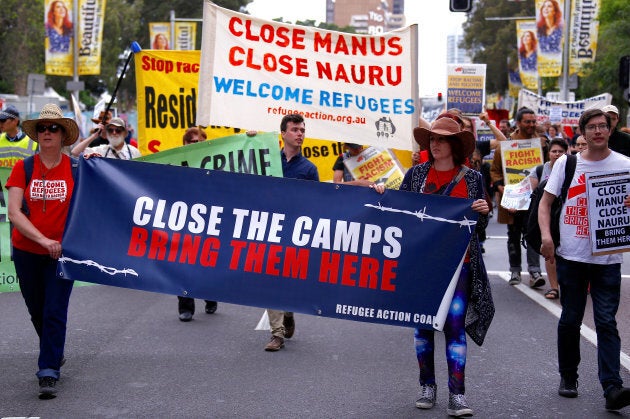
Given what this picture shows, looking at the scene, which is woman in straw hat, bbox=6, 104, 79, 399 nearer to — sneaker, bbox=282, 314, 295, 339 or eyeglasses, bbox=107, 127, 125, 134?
sneaker, bbox=282, 314, 295, 339

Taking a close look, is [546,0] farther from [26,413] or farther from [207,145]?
[26,413]

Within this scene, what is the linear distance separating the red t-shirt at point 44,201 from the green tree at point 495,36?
6624 cm

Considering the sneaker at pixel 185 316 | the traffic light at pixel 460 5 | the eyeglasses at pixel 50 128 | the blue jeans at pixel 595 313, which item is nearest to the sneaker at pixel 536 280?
the sneaker at pixel 185 316

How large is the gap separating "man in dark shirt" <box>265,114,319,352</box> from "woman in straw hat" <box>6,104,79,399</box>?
76.2 inches

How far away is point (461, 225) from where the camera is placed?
20.3 ft

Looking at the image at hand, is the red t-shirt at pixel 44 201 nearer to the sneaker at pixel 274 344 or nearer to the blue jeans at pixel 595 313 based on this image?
the sneaker at pixel 274 344

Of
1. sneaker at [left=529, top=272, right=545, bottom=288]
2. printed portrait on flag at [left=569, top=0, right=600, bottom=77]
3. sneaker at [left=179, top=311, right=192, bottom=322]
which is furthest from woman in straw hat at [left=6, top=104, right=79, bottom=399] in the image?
printed portrait on flag at [left=569, top=0, right=600, bottom=77]

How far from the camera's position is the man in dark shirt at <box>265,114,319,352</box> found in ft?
26.6

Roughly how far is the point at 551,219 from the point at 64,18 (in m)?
31.2

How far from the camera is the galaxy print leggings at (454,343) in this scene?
605 cm

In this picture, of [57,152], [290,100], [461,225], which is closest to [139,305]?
[290,100]

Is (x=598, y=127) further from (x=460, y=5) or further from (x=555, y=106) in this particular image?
(x=555, y=106)

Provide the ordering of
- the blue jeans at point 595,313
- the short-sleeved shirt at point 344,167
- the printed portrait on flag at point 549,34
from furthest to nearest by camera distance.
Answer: the printed portrait on flag at point 549,34
the short-sleeved shirt at point 344,167
the blue jeans at point 595,313

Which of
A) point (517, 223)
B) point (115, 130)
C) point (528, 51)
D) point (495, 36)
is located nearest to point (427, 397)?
point (115, 130)
